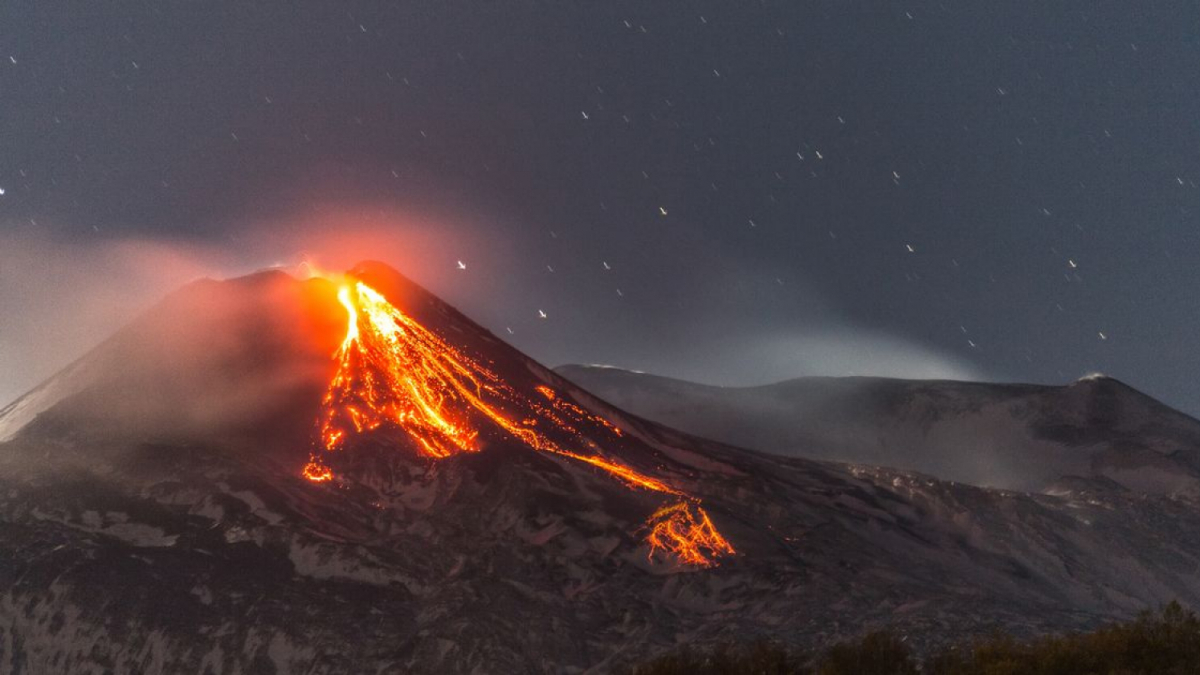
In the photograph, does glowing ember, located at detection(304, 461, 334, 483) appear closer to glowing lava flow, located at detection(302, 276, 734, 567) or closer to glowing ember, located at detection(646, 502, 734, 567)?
glowing lava flow, located at detection(302, 276, 734, 567)

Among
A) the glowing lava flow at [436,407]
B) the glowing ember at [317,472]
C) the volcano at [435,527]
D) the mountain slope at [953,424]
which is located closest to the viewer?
the volcano at [435,527]

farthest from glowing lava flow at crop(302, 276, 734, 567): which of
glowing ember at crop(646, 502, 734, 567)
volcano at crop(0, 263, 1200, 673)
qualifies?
volcano at crop(0, 263, 1200, 673)

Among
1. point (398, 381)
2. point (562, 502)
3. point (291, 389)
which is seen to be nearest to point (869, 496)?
point (562, 502)

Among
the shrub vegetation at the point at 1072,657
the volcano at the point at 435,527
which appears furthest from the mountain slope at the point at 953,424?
the shrub vegetation at the point at 1072,657

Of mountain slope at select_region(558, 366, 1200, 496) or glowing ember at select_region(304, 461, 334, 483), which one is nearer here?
glowing ember at select_region(304, 461, 334, 483)

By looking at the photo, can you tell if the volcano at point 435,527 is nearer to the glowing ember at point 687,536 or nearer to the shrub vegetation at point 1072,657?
the glowing ember at point 687,536

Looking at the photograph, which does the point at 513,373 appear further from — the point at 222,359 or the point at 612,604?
the point at 612,604
